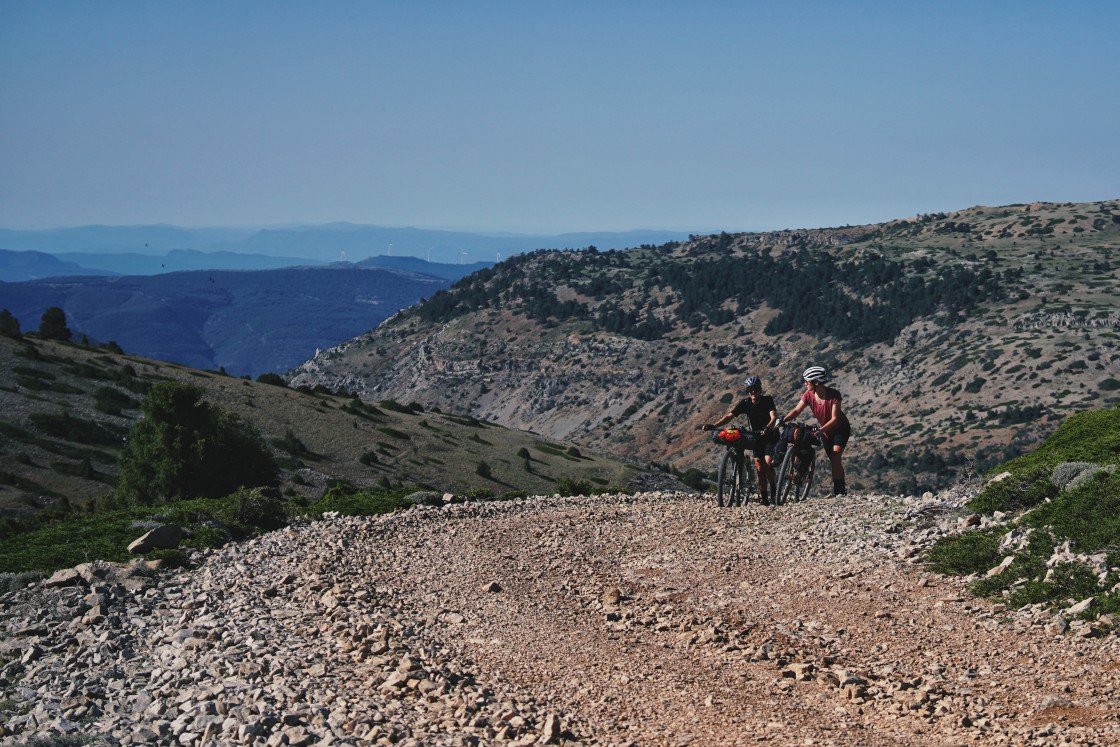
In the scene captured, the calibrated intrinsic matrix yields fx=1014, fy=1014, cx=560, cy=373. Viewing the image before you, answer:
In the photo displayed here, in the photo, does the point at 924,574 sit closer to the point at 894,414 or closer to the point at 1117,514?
the point at 1117,514

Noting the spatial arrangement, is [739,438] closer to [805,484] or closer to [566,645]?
[805,484]

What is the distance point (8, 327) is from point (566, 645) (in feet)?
219

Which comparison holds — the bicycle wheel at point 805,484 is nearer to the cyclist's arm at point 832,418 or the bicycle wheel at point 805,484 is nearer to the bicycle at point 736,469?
the bicycle at point 736,469

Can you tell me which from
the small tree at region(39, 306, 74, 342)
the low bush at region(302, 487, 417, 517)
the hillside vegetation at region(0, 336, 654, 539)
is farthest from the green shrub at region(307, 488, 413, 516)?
the small tree at region(39, 306, 74, 342)

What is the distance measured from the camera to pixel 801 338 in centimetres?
11588

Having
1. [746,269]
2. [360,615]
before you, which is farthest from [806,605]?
[746,269]

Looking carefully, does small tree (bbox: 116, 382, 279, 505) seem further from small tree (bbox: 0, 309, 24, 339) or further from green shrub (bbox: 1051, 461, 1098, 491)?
small tree (bbox: 0, 309, 24, 339)

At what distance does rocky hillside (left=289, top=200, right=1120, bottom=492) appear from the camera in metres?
78.6

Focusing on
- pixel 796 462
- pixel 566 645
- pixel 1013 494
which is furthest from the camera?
pixel 796 462

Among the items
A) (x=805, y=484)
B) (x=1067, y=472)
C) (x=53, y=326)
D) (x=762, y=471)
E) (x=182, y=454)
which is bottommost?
(x=53, y=326)

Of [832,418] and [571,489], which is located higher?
[832,418]

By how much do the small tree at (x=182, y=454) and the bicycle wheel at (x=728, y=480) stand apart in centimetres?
1603

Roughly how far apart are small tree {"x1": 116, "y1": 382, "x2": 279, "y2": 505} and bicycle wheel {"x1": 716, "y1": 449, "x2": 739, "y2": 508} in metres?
16.0

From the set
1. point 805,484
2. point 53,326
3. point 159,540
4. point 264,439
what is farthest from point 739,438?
point 53,326
